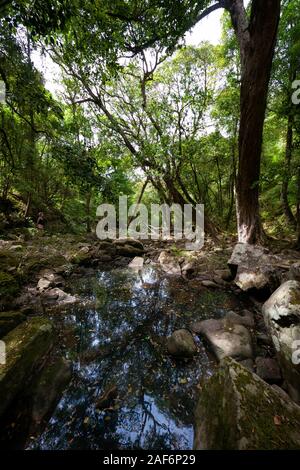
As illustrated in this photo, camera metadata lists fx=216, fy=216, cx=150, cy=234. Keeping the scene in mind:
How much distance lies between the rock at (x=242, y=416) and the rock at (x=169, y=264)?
4.11 m

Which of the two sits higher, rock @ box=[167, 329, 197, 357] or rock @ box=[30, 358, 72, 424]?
rock @ box=[167, 329, 197, 357]

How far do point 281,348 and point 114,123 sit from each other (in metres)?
9.39

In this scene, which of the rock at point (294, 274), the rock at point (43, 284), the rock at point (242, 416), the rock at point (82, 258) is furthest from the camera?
the rock at point (82, 258)

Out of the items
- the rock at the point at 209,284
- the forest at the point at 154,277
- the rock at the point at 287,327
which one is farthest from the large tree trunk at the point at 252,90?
the rock at the point at 287,327

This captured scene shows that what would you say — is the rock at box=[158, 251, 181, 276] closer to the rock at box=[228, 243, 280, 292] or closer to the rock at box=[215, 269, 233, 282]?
the rock at box=[215, 269, 233, 282]

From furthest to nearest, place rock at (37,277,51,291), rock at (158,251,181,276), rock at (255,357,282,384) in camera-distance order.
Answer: rock at (158,251,181,276), rock at (37,277,51,291), rock at (255,357,282,384)

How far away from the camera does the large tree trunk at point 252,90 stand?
4.38 meters

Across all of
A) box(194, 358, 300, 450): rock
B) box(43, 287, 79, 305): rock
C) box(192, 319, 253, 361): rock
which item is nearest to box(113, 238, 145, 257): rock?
box(43, 287, 79, 305): rock

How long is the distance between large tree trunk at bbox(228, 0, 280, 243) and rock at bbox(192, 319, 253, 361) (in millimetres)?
3112

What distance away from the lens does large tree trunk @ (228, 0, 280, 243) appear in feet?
14.4

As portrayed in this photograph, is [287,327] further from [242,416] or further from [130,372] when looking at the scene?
[130,372]

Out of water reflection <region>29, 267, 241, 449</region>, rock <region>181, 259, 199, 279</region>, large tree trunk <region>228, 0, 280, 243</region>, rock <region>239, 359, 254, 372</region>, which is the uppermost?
large tree trunk <region>228, 0, 280, 243</region>

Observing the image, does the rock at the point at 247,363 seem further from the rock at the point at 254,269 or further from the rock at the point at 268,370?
the rock at the point at 254,269

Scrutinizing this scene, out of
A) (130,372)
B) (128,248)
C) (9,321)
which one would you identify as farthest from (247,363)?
(128,248)
